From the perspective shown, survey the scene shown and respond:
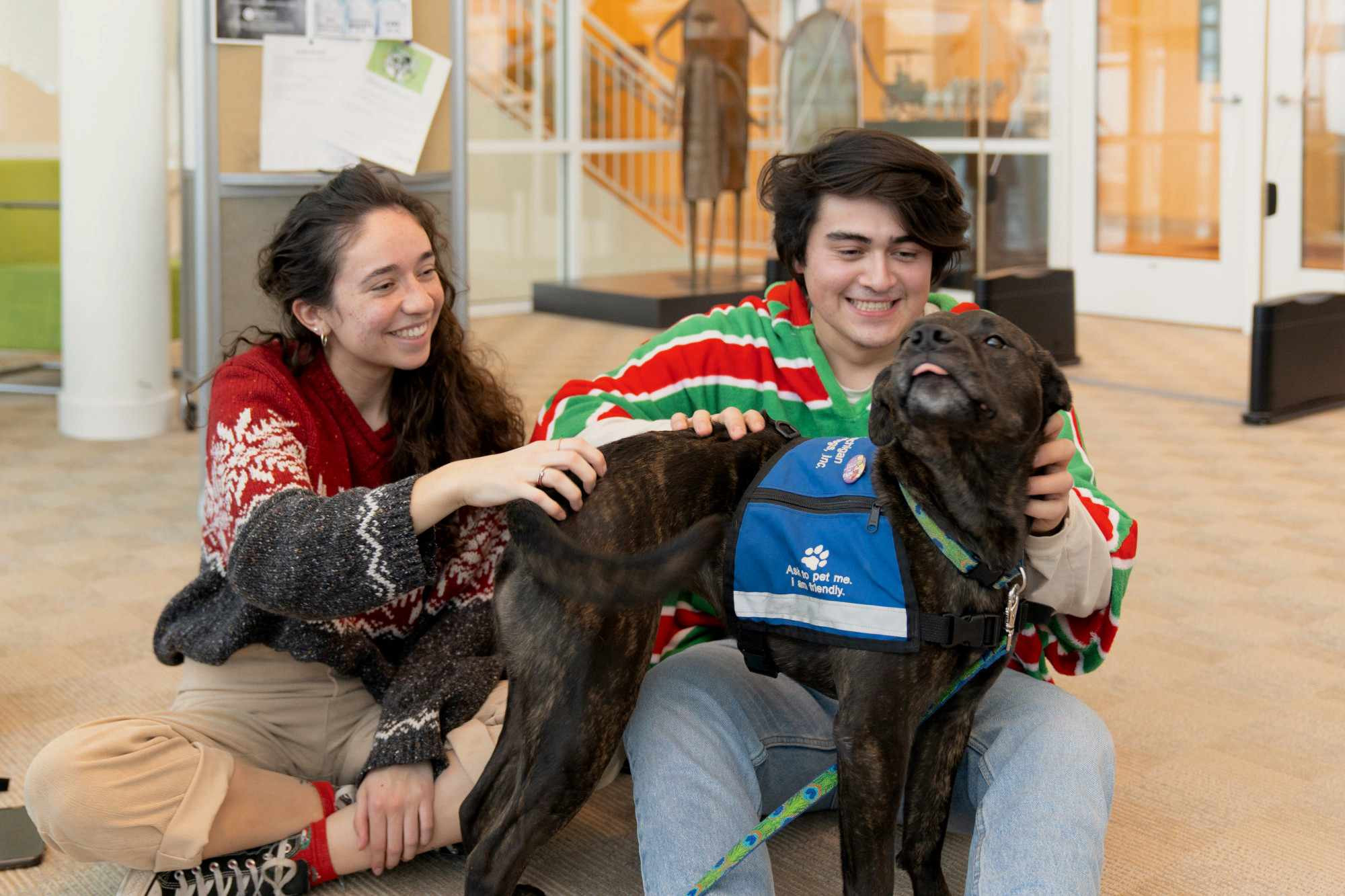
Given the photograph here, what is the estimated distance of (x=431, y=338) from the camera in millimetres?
2102

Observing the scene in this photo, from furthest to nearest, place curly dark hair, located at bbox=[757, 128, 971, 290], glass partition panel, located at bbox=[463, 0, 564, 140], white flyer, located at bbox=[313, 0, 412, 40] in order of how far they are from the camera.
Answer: glass partition panel, located at bbox=[463, 0, 564, 140], white flyer, located at bbox=[313, 0, 412, 40], curly dark hair, located at bbox=[757, 128, 971, 290]

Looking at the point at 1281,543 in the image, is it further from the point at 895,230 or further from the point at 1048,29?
the point at 1048,29

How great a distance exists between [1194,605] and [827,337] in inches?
62.7

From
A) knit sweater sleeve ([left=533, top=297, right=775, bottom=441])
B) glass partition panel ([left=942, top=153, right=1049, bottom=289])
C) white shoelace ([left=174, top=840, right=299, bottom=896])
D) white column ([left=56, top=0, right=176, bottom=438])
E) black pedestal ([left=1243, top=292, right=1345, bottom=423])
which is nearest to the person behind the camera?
white shoelace ([left=174, top=840, right=299, bottom=896])

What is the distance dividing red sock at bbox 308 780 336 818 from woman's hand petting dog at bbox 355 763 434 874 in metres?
0.07

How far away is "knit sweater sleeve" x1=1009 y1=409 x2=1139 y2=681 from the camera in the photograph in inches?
73.7

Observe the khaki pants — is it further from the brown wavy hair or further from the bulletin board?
the bulletin board

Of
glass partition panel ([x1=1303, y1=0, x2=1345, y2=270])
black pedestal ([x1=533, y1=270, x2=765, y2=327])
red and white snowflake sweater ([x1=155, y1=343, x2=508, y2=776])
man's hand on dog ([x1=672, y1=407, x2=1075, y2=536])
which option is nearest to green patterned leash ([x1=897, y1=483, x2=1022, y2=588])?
man's hand on dog ([x1=672, y1=407, x2=1075, y2=536])

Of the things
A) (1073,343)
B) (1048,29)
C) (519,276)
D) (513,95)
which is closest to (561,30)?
(513,95)

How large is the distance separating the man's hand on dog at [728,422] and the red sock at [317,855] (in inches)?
29.6

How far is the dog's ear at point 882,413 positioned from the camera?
1595 millimetres

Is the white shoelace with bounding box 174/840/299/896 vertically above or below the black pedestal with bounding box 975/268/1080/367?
below

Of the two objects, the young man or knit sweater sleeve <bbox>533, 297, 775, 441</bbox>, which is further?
knit sweater sleeve <bbox>533, 297, 775, 441</bbox>

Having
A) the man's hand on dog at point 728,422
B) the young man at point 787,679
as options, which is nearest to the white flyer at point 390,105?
the young man at point 787,679
